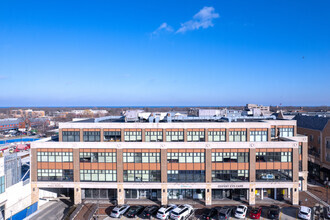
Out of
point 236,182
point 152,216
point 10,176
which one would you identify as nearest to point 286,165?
point 236,182

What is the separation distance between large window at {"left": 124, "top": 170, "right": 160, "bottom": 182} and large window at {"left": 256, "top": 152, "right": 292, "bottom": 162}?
18969 mm

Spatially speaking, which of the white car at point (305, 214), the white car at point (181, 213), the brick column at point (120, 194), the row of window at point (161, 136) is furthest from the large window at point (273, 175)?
the brick column at point (120, 194)

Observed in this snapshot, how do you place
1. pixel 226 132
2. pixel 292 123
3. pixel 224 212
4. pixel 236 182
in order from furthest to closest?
pixel 292 123, pixel 226 132, pixel 236 182, pixel 224 212

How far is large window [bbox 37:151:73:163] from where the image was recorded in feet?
142

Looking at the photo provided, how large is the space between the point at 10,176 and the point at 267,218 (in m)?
41.8

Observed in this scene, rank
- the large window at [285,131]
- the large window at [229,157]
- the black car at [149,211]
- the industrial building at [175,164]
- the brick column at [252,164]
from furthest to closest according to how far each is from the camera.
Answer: the large window at [285,131]
the large window at [229,157]
the industrial building at [175,164]
the brick column at [252,164]
the black car at [149,211]

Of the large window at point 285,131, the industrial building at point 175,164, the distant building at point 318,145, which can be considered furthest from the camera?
the distant building at point 318,145

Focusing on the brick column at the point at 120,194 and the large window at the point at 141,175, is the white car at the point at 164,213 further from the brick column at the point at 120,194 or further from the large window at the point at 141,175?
the brick column at the point at 120,194

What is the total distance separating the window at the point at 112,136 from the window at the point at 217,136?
17726mm

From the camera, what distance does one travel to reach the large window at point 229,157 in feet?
139

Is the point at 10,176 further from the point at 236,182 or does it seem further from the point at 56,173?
the point at 236,182

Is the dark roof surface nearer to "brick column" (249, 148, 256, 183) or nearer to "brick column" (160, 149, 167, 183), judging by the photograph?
"brick column" (249, 148, 256, 183)

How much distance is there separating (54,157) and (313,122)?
61.6 meters

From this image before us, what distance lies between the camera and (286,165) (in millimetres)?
42156
